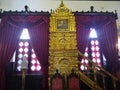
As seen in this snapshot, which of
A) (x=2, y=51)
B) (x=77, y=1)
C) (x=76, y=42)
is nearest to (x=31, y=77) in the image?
(x=2, y=51)

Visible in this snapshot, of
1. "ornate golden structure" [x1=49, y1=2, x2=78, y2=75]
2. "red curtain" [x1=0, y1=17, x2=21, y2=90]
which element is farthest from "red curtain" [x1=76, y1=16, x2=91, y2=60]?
"red curtain" [x1=0, y1=17, x2=21, y2=90]

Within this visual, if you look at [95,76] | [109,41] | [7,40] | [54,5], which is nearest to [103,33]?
[109,41]

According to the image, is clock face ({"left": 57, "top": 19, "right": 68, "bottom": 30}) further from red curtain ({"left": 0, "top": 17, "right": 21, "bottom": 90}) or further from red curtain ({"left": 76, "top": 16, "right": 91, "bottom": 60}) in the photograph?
red curtain ({"left": 0, "top": 17, "right": 21, "bottom": 90})

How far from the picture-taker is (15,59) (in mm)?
7383

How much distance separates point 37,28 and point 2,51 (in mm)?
1490

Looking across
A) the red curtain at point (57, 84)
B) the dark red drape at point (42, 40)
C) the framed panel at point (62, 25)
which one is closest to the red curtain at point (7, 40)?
the dark red drape at point (42, 40)

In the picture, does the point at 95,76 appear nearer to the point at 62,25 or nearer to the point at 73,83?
the point at 73,83

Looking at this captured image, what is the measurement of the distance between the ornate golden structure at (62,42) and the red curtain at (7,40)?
4.33ft

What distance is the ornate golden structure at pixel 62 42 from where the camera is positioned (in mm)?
→ 6750

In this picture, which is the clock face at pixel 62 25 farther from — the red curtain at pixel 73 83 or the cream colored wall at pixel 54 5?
the red curtain at pixel 73 83

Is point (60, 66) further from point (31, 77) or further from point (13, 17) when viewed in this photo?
point (13, 17)

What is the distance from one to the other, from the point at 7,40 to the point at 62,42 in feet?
6.45

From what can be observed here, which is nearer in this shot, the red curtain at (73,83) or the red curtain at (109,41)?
the red curtain at (73,83)

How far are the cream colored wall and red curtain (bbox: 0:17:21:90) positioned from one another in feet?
2.37
